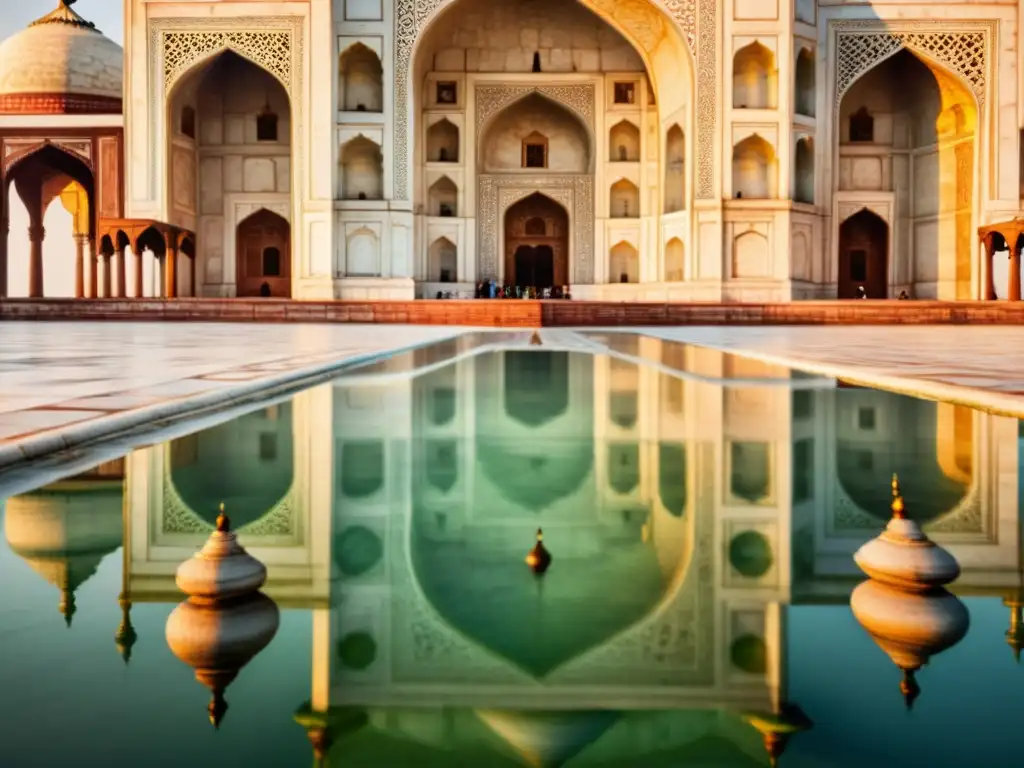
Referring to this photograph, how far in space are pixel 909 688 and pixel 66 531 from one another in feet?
2.98

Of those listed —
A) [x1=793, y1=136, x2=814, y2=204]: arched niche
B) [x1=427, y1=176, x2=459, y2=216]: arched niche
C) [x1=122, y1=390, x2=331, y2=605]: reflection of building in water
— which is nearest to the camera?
[x1=122, y1=390, x2=331, y2=605]: reflection of building in water

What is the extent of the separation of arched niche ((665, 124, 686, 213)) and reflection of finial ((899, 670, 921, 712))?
14.0m

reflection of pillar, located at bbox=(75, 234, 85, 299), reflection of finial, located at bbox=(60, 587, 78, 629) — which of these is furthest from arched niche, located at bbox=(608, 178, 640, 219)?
reflection of finial, located at bbox=(60, 587, 78, 629)

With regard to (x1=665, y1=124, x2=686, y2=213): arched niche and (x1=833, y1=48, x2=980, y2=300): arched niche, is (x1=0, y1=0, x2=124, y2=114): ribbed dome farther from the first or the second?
(x1=833, y1=48, x2=980, y2=300): arched niche

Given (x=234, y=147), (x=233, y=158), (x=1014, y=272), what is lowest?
(x=1014, y=272)

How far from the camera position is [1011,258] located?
40.4 ft

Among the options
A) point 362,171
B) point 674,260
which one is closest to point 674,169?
point 674,260

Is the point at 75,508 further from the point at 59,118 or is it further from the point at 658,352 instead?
the point at 59,118

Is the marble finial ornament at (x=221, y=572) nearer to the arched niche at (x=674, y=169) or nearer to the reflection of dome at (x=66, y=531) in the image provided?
the reflection of dome at (x=66, y=531)

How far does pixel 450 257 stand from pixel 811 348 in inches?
431

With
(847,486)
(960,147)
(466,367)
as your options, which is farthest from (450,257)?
(847,486)

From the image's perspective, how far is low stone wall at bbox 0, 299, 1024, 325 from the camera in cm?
1041

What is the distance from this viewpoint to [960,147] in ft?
47.0

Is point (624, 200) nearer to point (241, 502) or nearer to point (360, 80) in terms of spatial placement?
point (360, 80)
